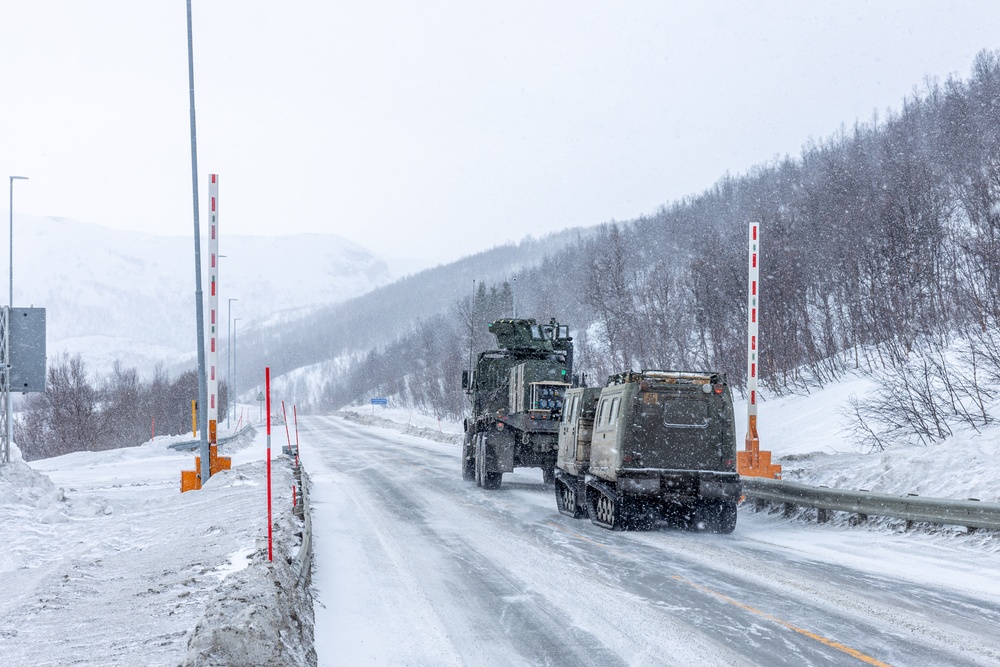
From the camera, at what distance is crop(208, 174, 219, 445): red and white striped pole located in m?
18.4

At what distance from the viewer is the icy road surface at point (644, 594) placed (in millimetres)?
7137

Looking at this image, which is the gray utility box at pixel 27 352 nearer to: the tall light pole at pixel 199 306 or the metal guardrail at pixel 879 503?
the tall light pole at pixel 199 306

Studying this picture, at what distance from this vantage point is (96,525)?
49.3ft

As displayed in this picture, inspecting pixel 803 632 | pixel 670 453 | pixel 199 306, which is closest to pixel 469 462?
pixel 199 306

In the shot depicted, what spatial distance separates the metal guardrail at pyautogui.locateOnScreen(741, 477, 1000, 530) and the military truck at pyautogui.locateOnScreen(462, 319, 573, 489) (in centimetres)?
566

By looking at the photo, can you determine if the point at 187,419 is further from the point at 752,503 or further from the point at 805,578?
the point at 805,578

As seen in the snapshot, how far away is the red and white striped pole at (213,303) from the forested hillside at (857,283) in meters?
13.7

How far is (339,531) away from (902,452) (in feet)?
30.6

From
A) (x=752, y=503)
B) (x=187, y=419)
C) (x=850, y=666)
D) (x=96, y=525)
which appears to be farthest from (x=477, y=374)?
(x=187, y=419)

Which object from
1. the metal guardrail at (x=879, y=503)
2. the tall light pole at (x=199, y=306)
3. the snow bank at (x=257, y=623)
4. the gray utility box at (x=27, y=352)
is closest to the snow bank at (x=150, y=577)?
the snow bank at (x=257, y=623)

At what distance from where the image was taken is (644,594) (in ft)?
30.5

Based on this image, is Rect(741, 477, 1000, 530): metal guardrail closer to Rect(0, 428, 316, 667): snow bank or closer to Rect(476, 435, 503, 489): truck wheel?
Rect(476, 435, 503, 489): truck wheel

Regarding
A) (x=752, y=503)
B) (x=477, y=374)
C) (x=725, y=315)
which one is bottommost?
(x=752, y=503)

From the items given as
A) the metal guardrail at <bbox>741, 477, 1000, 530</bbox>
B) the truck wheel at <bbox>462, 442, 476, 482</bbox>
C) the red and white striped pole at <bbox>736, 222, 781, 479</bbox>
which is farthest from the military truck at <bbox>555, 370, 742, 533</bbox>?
the truck wheel at <bbox>462, 442, 476, 482</bbox>
